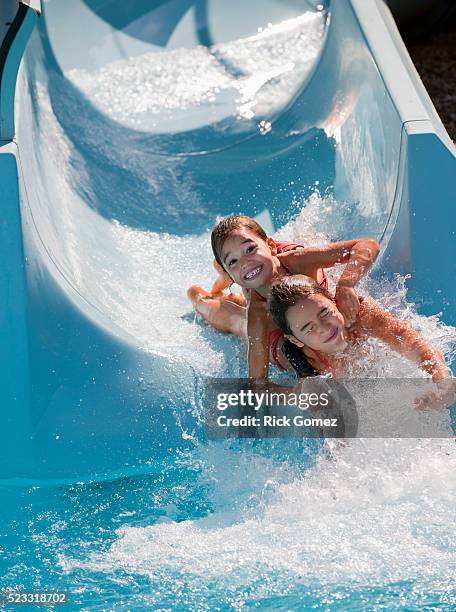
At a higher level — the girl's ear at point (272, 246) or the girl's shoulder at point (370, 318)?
the girl's ear at point (272, 246)

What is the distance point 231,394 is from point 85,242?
109cm

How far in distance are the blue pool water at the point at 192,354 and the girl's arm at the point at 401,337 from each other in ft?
0.15

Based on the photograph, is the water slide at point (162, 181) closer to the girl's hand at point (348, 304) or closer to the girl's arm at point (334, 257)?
the girl's arm at point (334, 257)

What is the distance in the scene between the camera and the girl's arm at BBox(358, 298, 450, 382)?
2.40 meters

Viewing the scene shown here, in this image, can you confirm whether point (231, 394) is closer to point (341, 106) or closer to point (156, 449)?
point (156, 449)

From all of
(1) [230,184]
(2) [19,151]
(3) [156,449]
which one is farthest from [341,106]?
(3) [156,449]

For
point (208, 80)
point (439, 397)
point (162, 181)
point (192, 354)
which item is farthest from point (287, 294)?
point (208, 80)

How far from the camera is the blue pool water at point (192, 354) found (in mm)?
2180

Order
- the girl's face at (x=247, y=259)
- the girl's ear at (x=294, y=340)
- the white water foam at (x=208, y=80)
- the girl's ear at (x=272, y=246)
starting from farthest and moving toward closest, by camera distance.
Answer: the white water foam at (x=208, y=80) → the girl's ear at (x=272, y=246) → the girl's face at (x=247, y=259) → the girl's ear at (x=294, y=340)

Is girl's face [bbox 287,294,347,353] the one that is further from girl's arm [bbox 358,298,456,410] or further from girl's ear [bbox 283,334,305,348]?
girl's arm [bbox 358,298,456,410]

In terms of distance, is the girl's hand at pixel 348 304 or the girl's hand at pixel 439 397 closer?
the girl's hand at pixel 439 397

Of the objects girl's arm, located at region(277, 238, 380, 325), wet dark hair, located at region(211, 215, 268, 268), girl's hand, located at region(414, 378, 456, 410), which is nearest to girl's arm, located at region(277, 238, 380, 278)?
girl's arm, located at region(277, 238, 380, 325)

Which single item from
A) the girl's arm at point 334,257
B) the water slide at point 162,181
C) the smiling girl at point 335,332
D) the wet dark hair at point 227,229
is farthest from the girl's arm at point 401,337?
the wet dark hair at point 227,229

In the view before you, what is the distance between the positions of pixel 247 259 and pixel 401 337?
19.0 inches
